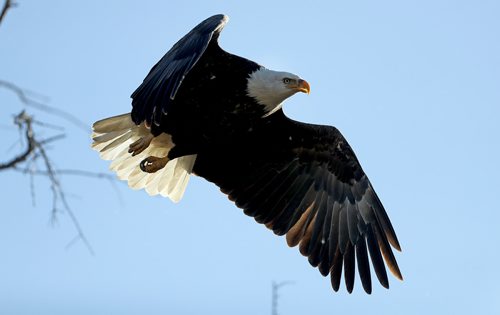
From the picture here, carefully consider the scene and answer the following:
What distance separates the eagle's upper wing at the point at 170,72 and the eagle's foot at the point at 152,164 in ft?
2.99

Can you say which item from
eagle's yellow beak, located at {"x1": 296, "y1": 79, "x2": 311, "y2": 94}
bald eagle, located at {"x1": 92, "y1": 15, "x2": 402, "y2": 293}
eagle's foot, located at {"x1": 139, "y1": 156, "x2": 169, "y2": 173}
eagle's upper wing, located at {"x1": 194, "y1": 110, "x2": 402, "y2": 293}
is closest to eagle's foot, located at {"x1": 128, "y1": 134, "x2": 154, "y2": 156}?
bald eagle, located at {"x1": 92, "y1": 15, "x2": 402, "y2": 293}

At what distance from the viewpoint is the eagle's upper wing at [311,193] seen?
630 centimetres

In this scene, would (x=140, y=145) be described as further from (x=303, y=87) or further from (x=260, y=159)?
(x=303, y=87)

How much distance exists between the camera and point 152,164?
6227mm

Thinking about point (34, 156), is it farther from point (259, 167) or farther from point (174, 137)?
point (259, 167)

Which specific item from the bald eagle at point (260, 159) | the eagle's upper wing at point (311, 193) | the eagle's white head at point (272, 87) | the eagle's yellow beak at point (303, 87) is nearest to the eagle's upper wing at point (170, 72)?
the bald eagle at point (260, 159)

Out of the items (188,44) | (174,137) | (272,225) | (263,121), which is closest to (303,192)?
(272,225)

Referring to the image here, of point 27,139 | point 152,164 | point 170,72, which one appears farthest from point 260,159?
point 27,139

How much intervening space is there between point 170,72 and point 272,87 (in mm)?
897

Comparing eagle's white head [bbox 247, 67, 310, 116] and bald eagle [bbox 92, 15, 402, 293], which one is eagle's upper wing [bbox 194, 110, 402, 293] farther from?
eagle's white head [bbox 247, 67, 310, 116]

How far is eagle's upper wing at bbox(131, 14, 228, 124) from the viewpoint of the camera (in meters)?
4.91

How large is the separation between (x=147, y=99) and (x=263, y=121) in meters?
1.27

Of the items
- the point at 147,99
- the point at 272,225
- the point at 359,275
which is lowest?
the point at 359,275

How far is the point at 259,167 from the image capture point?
6496 millimetres
